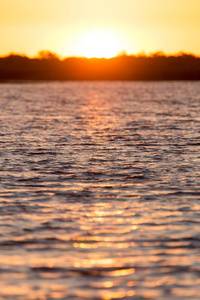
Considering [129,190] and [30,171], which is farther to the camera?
[30,171]

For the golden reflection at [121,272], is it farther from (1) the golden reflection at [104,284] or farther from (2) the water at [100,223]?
(1) the golden reflection at [104,284]

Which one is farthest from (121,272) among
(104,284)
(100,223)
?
(100,223)

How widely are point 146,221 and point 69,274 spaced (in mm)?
4500

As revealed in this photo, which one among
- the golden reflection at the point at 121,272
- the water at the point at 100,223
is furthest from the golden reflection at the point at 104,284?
the golden reflection at the point at 121,272

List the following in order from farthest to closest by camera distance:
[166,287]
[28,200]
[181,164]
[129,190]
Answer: [181,164] < [129,190] < [28,200] < [166,287]

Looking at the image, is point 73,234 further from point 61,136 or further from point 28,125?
point 28,125

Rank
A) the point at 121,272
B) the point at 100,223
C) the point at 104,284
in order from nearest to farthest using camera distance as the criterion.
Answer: the point at 104,284 → the point at 121,272 → the point at 100,223

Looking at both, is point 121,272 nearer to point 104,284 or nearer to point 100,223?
point 104,284

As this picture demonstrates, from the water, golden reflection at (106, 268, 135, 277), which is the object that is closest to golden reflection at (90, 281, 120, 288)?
the water

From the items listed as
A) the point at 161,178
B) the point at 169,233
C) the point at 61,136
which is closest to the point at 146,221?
the point at 169,233

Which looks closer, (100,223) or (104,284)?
(104,284)

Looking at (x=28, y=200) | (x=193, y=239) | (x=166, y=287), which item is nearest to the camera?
(x=166, y=287)

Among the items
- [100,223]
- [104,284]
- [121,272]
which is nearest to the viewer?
[104,284]

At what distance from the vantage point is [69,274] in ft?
43.5
